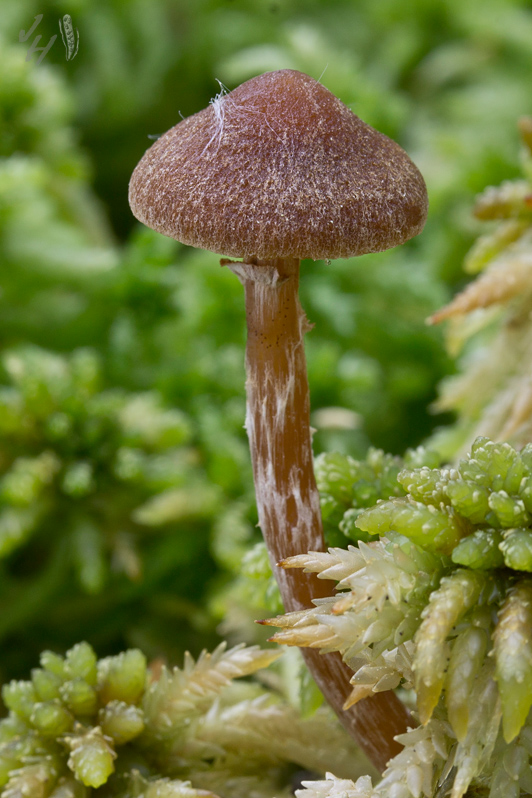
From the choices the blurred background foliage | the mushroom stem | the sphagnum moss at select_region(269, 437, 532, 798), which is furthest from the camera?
the blurred background foliage

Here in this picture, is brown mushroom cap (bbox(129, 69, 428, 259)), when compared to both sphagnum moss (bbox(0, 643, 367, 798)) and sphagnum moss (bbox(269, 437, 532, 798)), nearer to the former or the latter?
sphagnum moss (bbox(269, 437, 532, 798))

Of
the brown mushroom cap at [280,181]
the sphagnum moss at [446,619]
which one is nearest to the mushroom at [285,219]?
the brown mushroom cap at [280,181]

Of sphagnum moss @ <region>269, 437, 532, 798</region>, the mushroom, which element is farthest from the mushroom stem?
sphagnum moss @ <region>269, 437, 532, 798</region>

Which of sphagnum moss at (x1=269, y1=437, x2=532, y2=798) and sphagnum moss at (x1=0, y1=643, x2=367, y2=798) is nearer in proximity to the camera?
sphagnum moss at (x1=269, y1=437, x2=532, y2=798)

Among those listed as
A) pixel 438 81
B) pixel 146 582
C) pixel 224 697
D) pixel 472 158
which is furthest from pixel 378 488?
pixel 438 81

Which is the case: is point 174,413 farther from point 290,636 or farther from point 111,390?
point 290,636

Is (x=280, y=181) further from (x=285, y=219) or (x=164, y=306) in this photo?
(x=164, y=306)

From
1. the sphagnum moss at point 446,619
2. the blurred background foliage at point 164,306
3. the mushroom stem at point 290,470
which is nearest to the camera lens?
the sphagnum moss at point 446,619

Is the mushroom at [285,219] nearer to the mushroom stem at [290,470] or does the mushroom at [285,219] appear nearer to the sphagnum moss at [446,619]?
the mushroom stem at [290,470]
